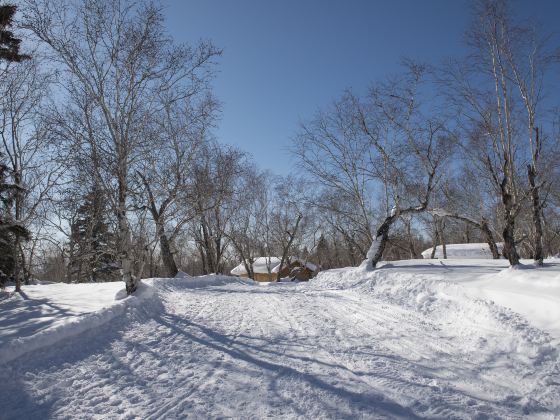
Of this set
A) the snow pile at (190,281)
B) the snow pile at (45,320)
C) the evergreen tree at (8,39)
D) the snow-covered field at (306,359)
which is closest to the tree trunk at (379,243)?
the snow-covered field at (306,359)

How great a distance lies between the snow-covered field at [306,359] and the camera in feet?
12.1

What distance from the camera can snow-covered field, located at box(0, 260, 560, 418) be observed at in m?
3.70

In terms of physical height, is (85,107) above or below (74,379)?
above

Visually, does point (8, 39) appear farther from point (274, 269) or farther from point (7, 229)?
point (274, 269)

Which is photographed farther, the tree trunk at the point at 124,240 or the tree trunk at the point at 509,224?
the tree trunk at the point at 124,240

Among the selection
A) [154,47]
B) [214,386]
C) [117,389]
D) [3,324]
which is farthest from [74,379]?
[154,47]

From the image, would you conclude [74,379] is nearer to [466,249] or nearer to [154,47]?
[154,47]

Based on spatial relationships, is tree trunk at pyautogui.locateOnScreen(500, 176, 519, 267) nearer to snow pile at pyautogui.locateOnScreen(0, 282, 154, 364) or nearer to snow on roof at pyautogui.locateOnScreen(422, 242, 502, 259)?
snow pile at pyautogui.locateOnScreen(0, 282, 154, 364)

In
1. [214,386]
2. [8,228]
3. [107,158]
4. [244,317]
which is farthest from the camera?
[107,158]

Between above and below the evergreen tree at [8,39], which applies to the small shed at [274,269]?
below

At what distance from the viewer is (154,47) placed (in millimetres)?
11484

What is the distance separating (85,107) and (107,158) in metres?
1.74

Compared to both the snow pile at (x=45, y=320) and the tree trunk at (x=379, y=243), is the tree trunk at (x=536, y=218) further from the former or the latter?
the snow pile at (x=45, y=320)

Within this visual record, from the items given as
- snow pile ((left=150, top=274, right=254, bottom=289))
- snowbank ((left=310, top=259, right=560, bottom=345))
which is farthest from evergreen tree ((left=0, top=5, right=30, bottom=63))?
snowbank ((left=310, top=259, right=560, bottom=345))
